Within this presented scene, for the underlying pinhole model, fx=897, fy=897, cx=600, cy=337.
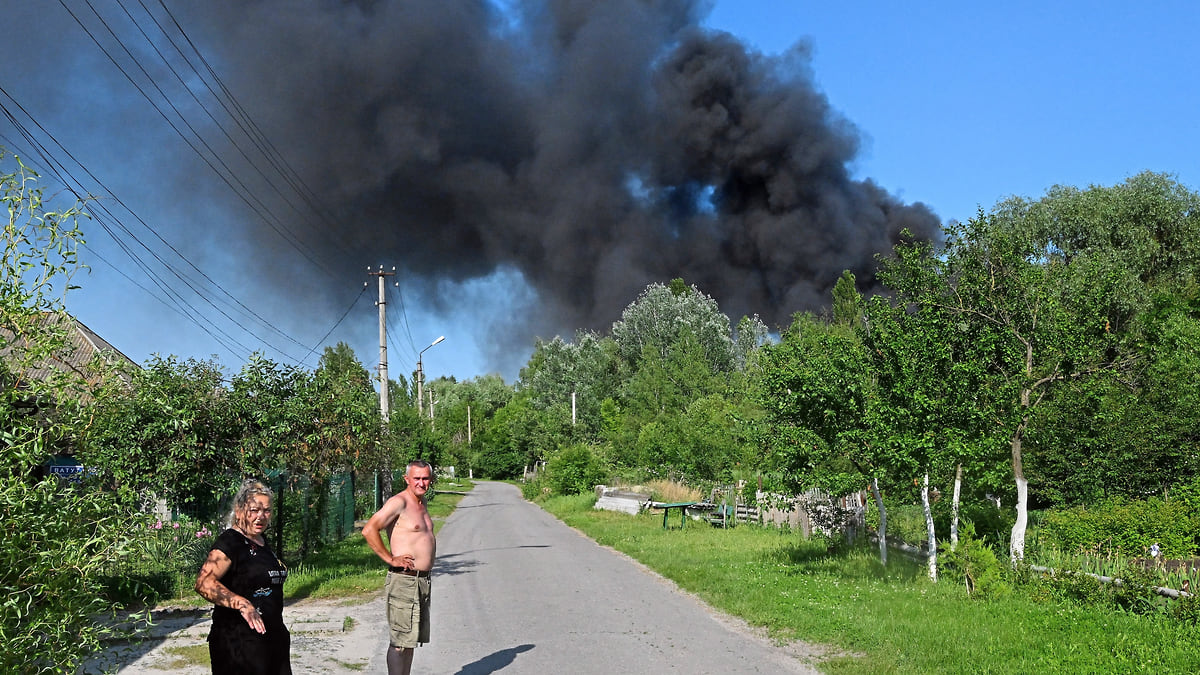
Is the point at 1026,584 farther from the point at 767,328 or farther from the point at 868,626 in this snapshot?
the point at 767,328

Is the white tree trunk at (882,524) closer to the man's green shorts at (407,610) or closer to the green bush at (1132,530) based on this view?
the green bush at (1132,530)

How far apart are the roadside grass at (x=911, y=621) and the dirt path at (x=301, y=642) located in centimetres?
408

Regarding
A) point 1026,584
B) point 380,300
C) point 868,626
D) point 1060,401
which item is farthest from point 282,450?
point 380,300

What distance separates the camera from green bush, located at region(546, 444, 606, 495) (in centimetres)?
3912

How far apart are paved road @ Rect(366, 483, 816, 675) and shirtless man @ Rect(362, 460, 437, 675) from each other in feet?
3.47

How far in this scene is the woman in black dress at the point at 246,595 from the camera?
447 centimetres

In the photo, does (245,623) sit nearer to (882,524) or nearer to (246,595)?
(246,595)

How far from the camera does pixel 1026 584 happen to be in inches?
410

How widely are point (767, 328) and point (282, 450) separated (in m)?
50.1

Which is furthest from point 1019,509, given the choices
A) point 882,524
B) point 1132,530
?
point 1132,530

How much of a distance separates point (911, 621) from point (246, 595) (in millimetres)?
6774

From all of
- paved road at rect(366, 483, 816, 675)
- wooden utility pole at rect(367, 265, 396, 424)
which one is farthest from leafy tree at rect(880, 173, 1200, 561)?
wooden utility pole at rect(367, 265, 396, 424)

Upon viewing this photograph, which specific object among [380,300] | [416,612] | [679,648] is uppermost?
[380,300]

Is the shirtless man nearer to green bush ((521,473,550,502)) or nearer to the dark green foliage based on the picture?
the dark green foliage
